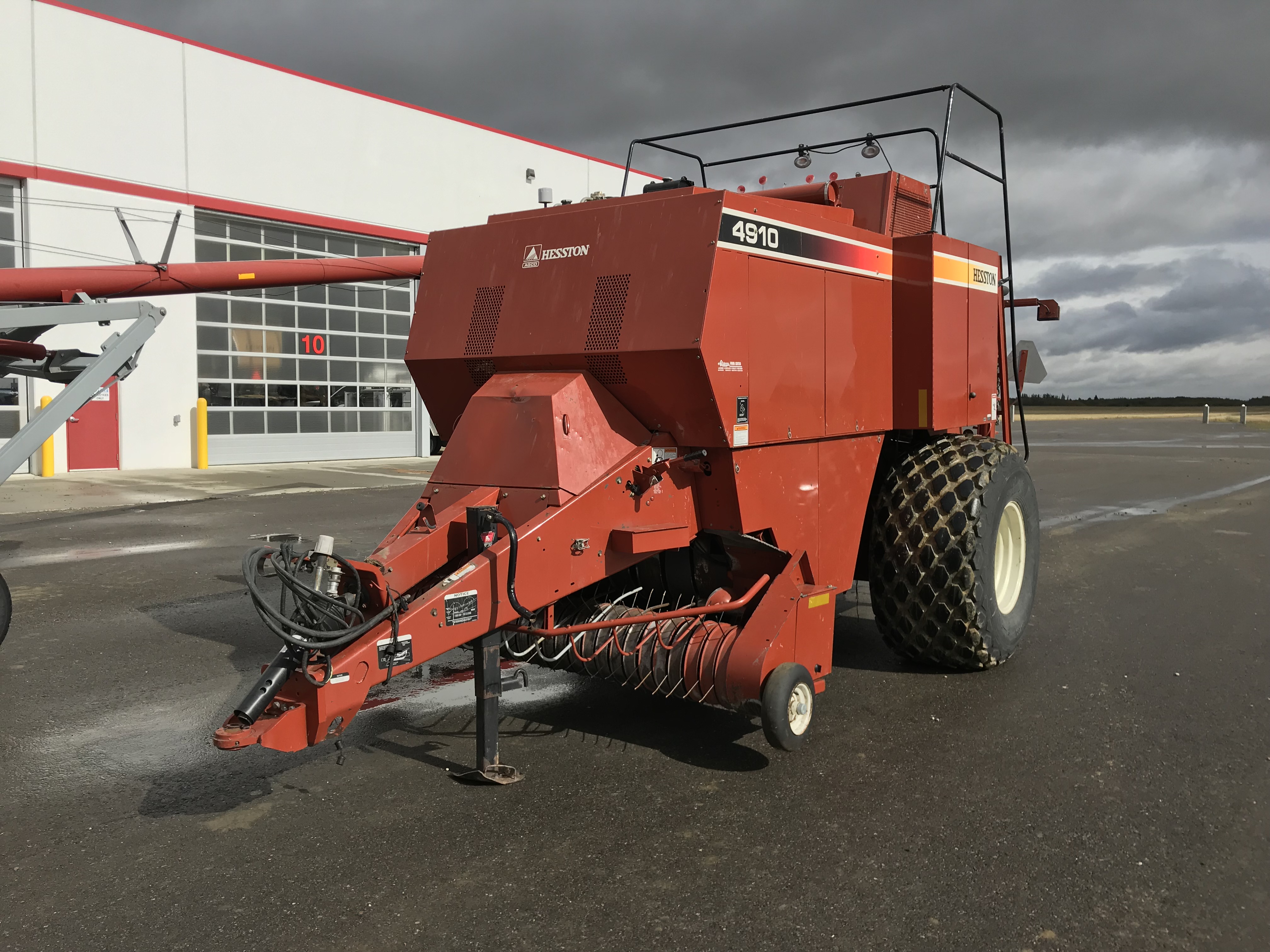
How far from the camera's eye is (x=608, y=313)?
4594 mm

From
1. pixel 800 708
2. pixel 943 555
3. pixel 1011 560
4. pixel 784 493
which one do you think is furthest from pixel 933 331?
pixel 800 708

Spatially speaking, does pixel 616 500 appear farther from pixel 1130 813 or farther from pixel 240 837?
pixel 1130 813

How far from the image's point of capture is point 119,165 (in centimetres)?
1841

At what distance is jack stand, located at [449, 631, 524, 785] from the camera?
400cm

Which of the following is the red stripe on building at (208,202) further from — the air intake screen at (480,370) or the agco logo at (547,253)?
the agco logo at (547,253)

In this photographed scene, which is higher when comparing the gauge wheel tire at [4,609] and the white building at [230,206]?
the white building at [230,206]

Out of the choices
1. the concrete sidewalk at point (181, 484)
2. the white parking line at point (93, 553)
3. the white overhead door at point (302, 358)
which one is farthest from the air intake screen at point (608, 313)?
the white overhead door at point (302, 358)

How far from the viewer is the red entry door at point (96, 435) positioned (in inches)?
716

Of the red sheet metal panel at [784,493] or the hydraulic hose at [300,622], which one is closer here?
the hydraulic hose at [300,622]

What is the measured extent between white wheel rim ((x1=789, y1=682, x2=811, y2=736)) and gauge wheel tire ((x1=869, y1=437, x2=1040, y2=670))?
1256mm

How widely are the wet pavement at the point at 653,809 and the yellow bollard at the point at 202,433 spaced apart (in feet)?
44.7

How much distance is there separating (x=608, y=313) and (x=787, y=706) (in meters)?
1.90

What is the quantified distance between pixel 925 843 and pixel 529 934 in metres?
1.46

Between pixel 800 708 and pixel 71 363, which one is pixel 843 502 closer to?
pixel 800 708
